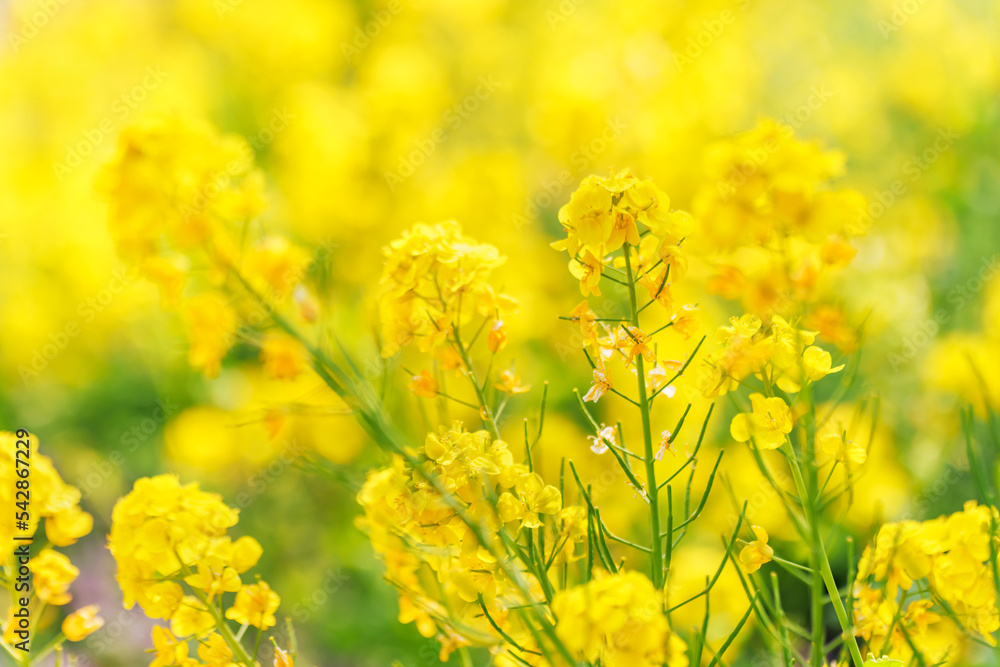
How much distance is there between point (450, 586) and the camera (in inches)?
30.0

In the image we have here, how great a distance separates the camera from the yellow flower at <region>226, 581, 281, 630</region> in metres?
0.79

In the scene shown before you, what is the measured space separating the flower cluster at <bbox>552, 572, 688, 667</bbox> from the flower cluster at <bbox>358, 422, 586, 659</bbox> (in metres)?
0.09

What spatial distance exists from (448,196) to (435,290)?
5.78 ft

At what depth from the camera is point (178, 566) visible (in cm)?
80

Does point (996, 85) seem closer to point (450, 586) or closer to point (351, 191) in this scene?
point (351, 191)

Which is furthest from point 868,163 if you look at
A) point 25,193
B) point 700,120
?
point 25,193

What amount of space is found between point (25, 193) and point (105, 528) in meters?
2.07
